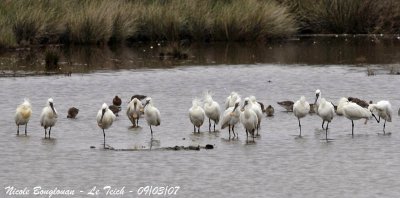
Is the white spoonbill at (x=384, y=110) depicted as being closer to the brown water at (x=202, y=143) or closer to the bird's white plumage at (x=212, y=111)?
the brown water at (x=202, y=143)

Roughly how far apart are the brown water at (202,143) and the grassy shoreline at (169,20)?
254 inches

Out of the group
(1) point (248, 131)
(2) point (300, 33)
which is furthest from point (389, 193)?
(2) point (300, 33)

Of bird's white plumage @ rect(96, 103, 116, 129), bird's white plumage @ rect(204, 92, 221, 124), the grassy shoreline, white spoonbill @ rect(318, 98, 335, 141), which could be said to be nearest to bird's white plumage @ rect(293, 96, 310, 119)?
white spoonbill @ rect(318, 98, 335, 141)

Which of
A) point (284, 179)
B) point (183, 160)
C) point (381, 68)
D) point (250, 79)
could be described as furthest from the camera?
point (381, 68)

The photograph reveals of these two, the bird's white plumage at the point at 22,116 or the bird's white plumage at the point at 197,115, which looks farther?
the bird's white plumage at the point at 22,116

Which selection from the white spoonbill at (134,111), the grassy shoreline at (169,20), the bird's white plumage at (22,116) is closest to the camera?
the bird's white plumage at (22,116)

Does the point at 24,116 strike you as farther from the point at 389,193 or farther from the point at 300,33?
the point at 300,33

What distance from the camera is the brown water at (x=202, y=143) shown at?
47.8ft

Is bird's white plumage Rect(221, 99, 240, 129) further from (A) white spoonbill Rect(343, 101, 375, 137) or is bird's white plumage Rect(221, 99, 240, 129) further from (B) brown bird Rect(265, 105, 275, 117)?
(B) brown bird Rect(265, 105, 275, 117)

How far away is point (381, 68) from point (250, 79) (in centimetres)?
401

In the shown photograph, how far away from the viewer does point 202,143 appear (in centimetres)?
1745

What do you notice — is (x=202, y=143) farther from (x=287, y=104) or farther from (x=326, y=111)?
(x=287, y=104)

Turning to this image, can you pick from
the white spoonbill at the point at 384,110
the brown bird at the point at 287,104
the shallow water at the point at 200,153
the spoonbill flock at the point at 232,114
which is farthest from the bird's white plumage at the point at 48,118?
the white spoonbill at the point at 384,110

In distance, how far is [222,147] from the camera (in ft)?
56.0
